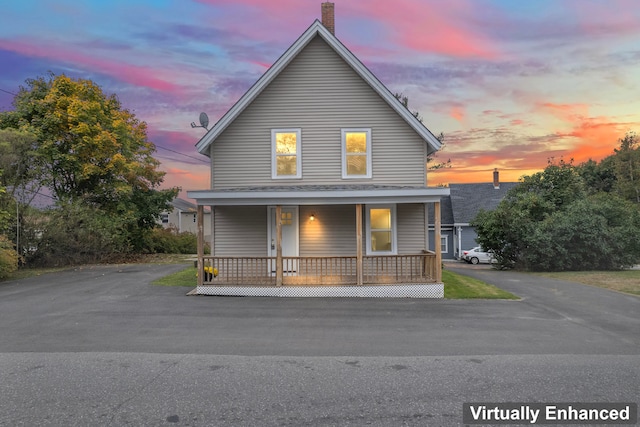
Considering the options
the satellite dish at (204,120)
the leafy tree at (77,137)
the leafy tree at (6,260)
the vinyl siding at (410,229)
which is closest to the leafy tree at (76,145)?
the leafy tree at (77,137)

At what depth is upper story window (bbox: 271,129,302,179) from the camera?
13633 mm

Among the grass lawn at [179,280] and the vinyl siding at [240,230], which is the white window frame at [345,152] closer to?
the vinyl siding at [240,230]

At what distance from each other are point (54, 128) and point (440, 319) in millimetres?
21901

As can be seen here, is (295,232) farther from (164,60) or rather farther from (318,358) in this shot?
(164,60)

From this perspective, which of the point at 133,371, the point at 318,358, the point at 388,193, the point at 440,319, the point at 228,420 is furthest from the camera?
the point at 388,193

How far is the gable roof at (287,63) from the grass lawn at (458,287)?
481 cm

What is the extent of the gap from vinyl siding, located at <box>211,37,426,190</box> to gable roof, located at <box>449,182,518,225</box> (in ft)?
77.0

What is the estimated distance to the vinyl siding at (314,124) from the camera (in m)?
13.6

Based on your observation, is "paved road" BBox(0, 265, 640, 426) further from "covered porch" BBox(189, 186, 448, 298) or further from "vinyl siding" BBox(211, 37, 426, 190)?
"vinyl siding" BBox(211, 37, 426, 190)

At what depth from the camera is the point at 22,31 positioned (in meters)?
19.6

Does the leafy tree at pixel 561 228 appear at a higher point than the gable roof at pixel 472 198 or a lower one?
lower

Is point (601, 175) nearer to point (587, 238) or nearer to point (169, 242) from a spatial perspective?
point (587, 238)

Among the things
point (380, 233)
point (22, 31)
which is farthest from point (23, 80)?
point (380, 233)

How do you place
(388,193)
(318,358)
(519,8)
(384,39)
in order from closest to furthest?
(318,358) < (388,193) < (519,8) < (384,39)
